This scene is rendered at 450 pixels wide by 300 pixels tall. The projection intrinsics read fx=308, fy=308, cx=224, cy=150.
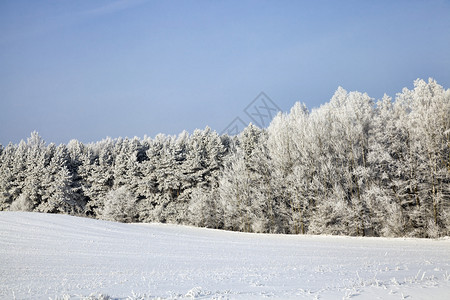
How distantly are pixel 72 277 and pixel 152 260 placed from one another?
17.1 ft

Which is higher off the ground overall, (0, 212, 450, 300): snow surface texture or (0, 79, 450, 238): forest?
(0, 79, 450, 238): forest

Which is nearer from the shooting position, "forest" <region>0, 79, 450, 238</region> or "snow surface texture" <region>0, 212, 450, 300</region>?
"snow surface texture" <region>0, 212, 450, 300</region>

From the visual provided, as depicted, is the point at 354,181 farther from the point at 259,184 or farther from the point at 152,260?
the point at 152,260

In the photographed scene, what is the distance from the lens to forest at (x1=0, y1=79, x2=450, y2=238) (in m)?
28.4

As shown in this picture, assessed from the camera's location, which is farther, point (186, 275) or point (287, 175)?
point (287, 175)

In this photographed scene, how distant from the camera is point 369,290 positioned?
752cm

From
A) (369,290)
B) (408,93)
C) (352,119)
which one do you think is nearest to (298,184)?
(352,119)

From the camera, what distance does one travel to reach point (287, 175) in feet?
120

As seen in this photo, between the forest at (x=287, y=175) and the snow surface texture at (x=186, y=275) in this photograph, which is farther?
the forest at (x=287, y=175)

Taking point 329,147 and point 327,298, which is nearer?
point 327,298

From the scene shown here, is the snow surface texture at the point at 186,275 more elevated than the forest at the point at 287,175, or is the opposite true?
the forest at the point at 287,175

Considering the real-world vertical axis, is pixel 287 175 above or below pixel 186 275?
above

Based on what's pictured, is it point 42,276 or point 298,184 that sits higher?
point 298,184

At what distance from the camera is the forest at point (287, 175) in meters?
28.4
